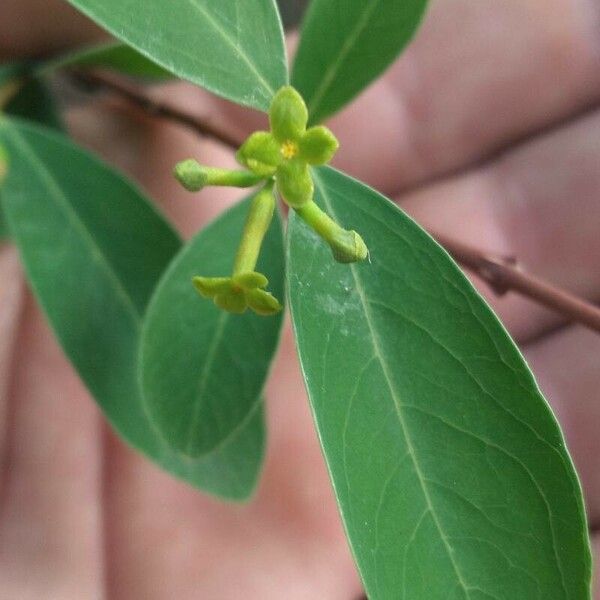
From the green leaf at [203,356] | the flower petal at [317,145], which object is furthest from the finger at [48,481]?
the flower petal at [317,145]

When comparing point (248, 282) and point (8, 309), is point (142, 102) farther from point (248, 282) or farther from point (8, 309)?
point (248, 282)

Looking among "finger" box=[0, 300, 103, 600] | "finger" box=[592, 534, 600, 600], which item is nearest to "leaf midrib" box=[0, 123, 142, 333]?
"finger" box=[0, 300, 103, 600]

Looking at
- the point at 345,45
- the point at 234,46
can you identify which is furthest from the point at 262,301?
the point at 345,45

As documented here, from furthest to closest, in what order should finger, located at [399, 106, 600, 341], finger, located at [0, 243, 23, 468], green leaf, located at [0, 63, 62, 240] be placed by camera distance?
finger, located at [399, 106, 600, 341]
finger, located at [0, 243, 23, 468]
green leaf, located at [0, 63, 62, 240]

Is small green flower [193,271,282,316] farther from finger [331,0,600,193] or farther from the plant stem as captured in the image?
finger [331,0,600,193]

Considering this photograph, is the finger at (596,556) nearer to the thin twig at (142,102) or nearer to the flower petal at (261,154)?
the thin twig at (142,102)

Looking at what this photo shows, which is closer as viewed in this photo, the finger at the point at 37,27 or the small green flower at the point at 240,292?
the small green flower at the point at 240,292
